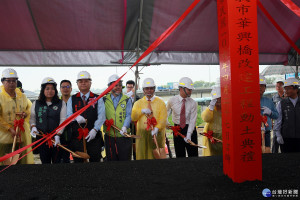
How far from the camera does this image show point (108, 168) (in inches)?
62.5

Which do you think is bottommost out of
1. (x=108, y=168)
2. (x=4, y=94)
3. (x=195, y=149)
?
(x=195, y=149)

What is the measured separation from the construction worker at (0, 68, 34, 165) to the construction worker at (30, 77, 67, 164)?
0.22m

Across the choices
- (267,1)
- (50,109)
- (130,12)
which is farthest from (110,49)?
(267,1)

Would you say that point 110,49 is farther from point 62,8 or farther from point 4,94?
point 4,94

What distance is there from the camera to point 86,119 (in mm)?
2225

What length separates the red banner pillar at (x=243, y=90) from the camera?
1.25 meters

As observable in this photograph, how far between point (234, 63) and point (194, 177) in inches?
29.9

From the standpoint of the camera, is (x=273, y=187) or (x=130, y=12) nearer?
(x=273, y=187)

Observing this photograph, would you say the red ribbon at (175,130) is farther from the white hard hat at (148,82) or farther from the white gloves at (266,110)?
the white gloves at (266,110)

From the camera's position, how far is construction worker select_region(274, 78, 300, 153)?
8.39 feet

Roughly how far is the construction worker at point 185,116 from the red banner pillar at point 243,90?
145 centimetres

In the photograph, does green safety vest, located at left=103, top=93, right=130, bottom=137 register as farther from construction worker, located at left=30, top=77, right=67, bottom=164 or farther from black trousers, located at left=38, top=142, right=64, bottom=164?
black trousers, located at left=38, top=142, right=64, bottom=164

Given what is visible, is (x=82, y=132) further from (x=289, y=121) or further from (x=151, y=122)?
(x=289, y=121)

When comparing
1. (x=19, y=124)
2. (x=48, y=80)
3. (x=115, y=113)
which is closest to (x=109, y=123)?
(x=115, y=113)
